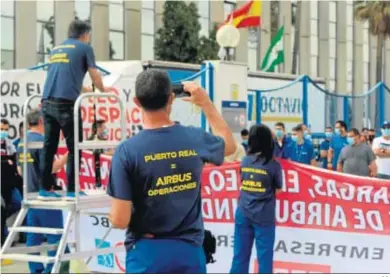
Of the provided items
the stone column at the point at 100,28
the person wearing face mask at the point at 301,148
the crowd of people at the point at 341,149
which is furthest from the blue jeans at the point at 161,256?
the stone column at the point at 100,28

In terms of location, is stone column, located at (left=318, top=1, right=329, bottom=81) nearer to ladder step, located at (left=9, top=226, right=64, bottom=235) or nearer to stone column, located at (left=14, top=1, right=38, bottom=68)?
stone column, located at (left=14, top=1, right=38, bottom=68)

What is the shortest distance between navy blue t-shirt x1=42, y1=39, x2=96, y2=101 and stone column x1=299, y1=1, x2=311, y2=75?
38681 mm

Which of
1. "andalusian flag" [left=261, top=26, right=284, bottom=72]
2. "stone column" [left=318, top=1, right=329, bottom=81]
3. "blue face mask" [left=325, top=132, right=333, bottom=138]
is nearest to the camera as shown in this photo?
"blue face mask" [left=325, top=132, right=333, bottom=138]

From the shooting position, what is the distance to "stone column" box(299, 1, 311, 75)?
44906 mm

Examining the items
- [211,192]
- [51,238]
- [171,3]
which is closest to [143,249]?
[51,238]

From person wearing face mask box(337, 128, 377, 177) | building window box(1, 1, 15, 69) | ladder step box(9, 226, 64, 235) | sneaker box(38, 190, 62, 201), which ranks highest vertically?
building window box(1, 1, 15, 69)

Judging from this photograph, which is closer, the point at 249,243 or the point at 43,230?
the point at 43,230

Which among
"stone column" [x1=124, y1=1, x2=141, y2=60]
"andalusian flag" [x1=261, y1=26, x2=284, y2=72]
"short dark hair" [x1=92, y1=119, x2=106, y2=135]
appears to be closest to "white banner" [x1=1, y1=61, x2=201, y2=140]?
"short dark hair" [x1=92, y1=119, x2=106, y2=135]

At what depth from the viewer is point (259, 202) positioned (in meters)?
8.14

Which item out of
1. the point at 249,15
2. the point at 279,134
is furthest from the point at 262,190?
the point at 249,15

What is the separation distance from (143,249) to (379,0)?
4495 cm

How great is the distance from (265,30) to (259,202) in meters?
34.5

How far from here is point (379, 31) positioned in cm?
4728

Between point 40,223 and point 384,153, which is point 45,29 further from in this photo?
point 40,223
